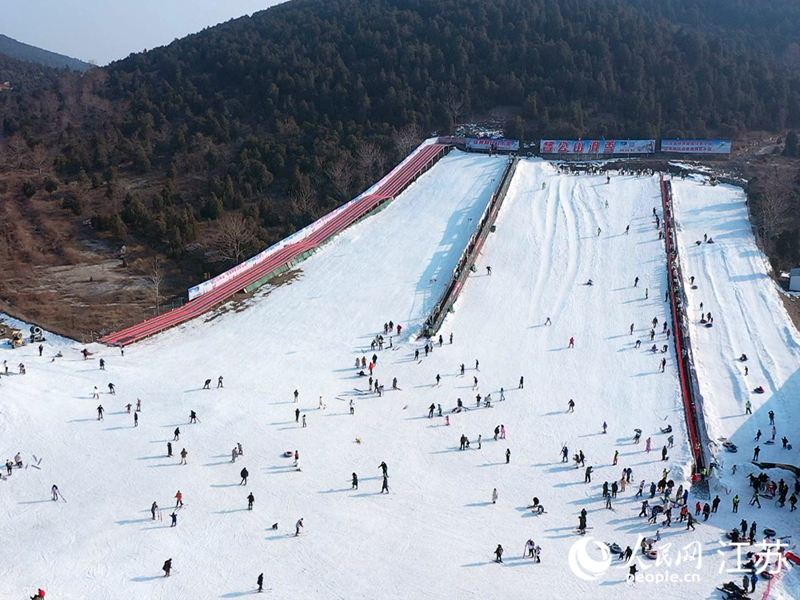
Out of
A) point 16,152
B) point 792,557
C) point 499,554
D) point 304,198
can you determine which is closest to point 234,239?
point 304,198

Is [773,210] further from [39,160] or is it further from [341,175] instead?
[39,160]

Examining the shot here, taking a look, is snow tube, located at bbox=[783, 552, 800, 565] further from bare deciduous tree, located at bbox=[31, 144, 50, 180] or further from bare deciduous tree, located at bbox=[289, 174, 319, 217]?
bare deciduous tree, located at bbox=[31, 144, 50, 180]

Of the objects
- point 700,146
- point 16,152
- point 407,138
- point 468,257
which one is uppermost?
point 407,138

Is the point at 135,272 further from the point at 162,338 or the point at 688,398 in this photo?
the point at 688,398

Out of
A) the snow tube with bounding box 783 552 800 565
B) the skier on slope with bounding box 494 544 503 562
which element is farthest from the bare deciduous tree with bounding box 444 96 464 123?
the snow tube with bounding box 783 552 800 565

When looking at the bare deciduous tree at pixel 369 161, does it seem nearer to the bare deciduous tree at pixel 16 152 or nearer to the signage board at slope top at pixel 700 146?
the signage board at slope top at pixel 700 146

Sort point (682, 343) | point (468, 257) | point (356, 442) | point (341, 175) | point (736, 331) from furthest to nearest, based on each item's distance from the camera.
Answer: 1. point (341, 175)
2. point (468, 257)
3. point (736, 331)
4. point (682, 343)
5. point (356, 442)
